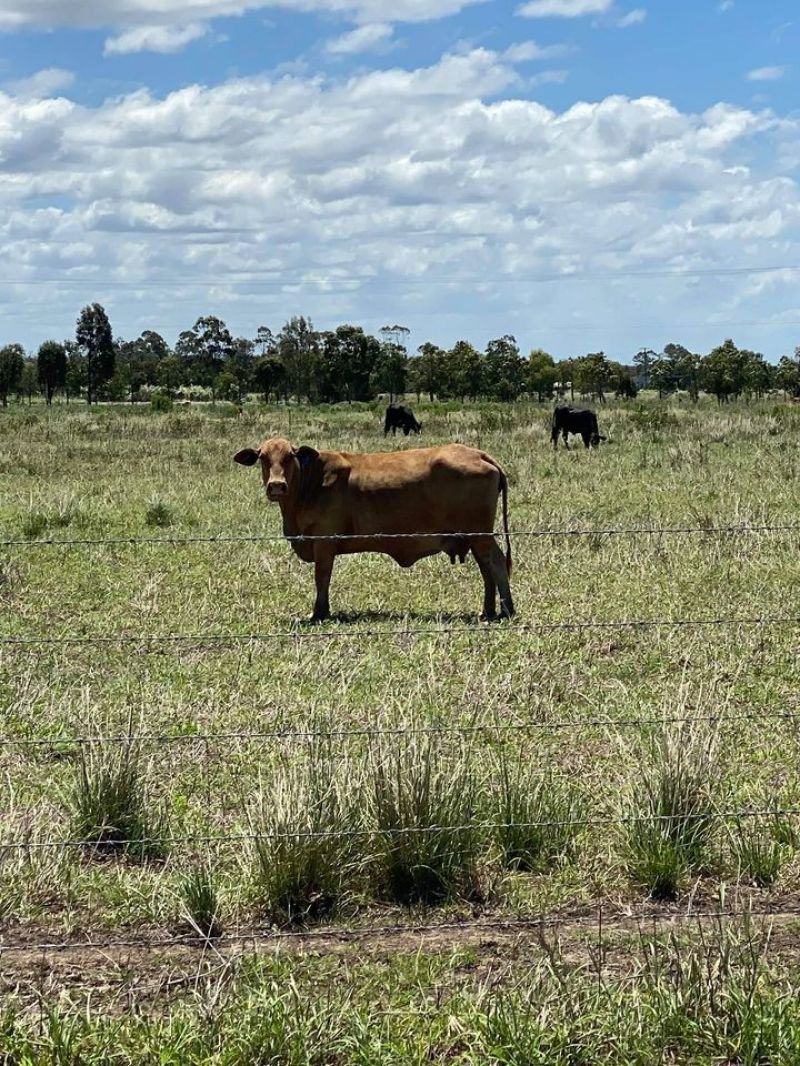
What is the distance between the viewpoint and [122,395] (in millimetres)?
92938

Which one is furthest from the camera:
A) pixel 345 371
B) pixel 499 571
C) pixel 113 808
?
pixel 345 371

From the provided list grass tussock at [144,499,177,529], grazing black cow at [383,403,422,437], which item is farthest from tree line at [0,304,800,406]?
grass tussock at [144,499,177,529]

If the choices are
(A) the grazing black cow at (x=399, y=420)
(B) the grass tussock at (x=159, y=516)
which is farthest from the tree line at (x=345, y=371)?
(B) the grass tussock at (x=159, y=516)

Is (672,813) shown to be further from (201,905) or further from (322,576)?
(322,576)

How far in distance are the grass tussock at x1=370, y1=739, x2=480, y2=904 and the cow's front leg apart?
19.8 feet

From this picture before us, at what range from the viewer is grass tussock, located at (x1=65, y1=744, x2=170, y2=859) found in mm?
6148

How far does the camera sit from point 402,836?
5.70 meters

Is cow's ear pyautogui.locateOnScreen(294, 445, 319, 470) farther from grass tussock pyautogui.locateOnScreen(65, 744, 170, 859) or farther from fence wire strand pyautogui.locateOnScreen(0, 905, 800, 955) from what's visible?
fence wire strand pyautogui.locateOnScreen(0, 905, 800, 955)

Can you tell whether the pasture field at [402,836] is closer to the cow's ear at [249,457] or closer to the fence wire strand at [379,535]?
the fence wire strand at [379,535]

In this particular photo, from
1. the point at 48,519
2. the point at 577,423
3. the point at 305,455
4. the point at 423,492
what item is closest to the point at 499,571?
the point at 423,492

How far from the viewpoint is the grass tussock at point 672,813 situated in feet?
18.7

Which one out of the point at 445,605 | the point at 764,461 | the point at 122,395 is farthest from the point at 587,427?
the point at 122,395

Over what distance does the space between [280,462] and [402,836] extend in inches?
267

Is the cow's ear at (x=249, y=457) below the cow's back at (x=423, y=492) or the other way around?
→ the other way around
